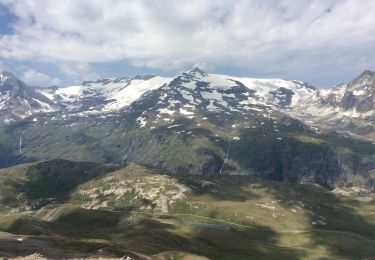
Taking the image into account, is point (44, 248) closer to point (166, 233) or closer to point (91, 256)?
point (91, 256)

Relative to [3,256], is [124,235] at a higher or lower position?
lower

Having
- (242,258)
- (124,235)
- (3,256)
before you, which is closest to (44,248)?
(3,256)

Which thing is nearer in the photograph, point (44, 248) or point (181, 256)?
point (44, 248)

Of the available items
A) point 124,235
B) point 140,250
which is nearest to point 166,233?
point 124,235

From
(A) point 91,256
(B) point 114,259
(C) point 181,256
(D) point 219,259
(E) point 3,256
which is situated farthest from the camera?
(D) point 219,259

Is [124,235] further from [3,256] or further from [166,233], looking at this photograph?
[3,256]

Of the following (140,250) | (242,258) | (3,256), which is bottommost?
(242,258)

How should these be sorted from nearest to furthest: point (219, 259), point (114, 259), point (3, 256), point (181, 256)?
1. point (3, 256)
2. point (114, 259)
3. point (181, 256)
4. point (219, 259)

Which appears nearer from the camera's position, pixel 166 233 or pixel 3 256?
pixel 3 256

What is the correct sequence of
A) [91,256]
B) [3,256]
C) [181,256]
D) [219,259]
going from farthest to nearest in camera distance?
[219,259], [181,256], [91,256], [3,256]
